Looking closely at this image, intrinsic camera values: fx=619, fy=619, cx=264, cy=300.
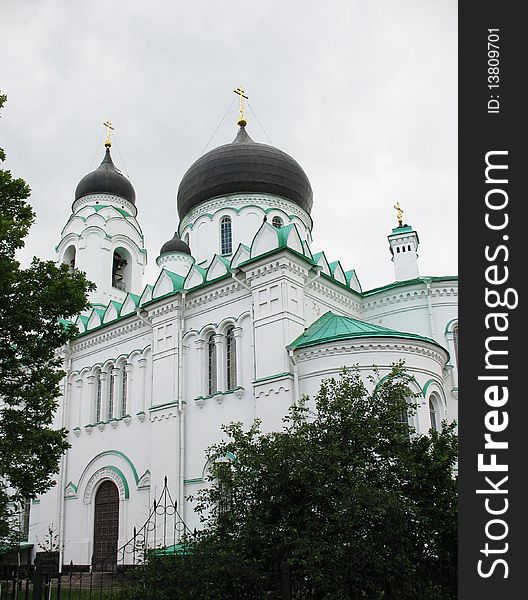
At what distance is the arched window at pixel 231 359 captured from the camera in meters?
17.6

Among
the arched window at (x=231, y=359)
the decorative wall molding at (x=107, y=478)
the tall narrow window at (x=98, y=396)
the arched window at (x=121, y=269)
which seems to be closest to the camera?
the arched window at (x=231, y=359)

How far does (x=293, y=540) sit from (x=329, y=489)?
0.83 m

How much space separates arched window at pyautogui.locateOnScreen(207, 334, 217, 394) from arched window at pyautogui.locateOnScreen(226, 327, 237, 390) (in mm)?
507

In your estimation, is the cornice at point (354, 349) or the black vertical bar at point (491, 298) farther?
the cornice at point (354, 349)

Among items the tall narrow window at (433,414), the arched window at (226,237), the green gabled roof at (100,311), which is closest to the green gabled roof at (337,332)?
the tall narrow window at (433,414)

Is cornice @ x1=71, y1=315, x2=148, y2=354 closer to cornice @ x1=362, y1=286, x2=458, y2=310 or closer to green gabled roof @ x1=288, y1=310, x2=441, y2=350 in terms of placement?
green gabled roof @ x1=288, y1=310, x2=441, y2=350

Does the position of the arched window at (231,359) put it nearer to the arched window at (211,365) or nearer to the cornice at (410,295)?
the arched window at (211,365)

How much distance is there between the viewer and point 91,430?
21453 mm

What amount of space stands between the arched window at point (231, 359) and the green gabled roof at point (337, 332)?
2.39 metres

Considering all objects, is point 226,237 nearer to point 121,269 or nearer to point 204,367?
point 204,367

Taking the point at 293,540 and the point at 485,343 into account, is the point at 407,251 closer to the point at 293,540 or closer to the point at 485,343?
the point at 293,540

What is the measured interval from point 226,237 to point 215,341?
234 inches

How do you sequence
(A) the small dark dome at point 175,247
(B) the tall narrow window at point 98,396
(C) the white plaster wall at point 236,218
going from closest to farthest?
(B) the tall narrow window at point 98,396 → (C) the white plaster wall at point 236,218 → (A) the small dark dome at point 175,247

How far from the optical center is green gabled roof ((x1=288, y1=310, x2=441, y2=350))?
50.4ft
